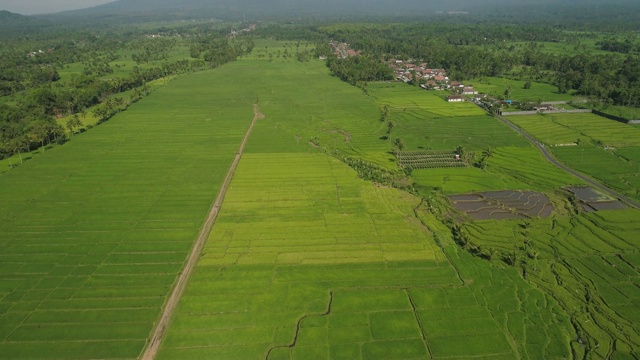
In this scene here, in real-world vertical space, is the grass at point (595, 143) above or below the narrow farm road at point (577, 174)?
above

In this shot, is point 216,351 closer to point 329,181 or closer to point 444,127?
point 329,181

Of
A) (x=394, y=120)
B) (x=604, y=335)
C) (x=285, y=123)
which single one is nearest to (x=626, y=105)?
(x=394, y=120)

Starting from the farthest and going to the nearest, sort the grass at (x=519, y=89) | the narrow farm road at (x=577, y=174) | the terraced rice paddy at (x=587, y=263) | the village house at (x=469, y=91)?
the village house at (x=469, y=91) → the grass at (x=519, y=89) → the narrow farm road at (x=577, y=174) → the terraced rice paddy at (x=587, y=263)

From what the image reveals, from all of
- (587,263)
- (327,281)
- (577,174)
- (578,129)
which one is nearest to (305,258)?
(327,281)

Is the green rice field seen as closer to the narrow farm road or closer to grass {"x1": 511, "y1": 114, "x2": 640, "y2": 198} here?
the narrow farm road

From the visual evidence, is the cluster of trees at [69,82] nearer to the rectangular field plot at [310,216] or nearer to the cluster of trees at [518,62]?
the rectangular field plot at [310,216]

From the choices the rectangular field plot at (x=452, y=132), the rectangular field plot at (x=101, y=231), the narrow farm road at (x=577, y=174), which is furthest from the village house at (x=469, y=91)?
the rectangular field plot at (x=101, y=231)
